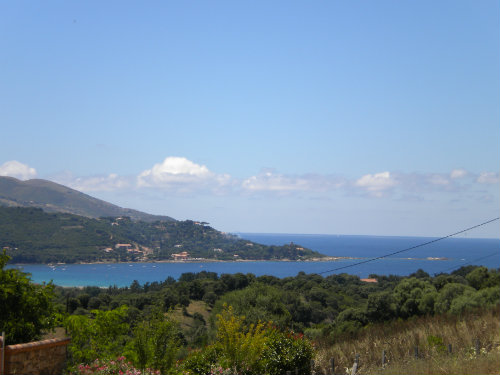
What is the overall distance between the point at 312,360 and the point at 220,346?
291 centimetres

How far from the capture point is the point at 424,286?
1640 inches

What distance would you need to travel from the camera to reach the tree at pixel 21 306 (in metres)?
8.89

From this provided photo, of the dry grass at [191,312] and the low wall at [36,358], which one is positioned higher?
the low wall at [36,358]

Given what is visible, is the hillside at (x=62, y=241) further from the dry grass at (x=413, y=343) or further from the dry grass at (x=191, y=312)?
the dry grass at (x=413, y=343)

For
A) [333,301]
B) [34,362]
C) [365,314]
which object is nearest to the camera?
[34,362]

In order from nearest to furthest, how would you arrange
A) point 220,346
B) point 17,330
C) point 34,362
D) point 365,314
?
1. point 34,362
2. point 17,330
3. point 220,346
4. point 365,314

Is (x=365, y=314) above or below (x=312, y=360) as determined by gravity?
below

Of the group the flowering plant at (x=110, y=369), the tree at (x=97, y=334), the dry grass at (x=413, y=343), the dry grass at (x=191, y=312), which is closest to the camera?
the flowering plant at (x=110, y=369)

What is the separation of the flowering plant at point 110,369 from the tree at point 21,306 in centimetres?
120

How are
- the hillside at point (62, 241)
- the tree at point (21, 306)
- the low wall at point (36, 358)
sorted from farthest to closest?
the hillside at point (62, 241)
the tree at point (21, 306)
the low wall at point (36, 358)

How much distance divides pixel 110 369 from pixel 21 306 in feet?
6.93

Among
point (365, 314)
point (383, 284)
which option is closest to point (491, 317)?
point (365, 314)

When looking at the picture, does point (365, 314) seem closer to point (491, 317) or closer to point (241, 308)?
point (241, 308)

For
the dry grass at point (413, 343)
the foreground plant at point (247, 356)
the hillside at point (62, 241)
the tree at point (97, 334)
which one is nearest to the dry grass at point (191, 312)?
the dry grass at point (413, 343)
